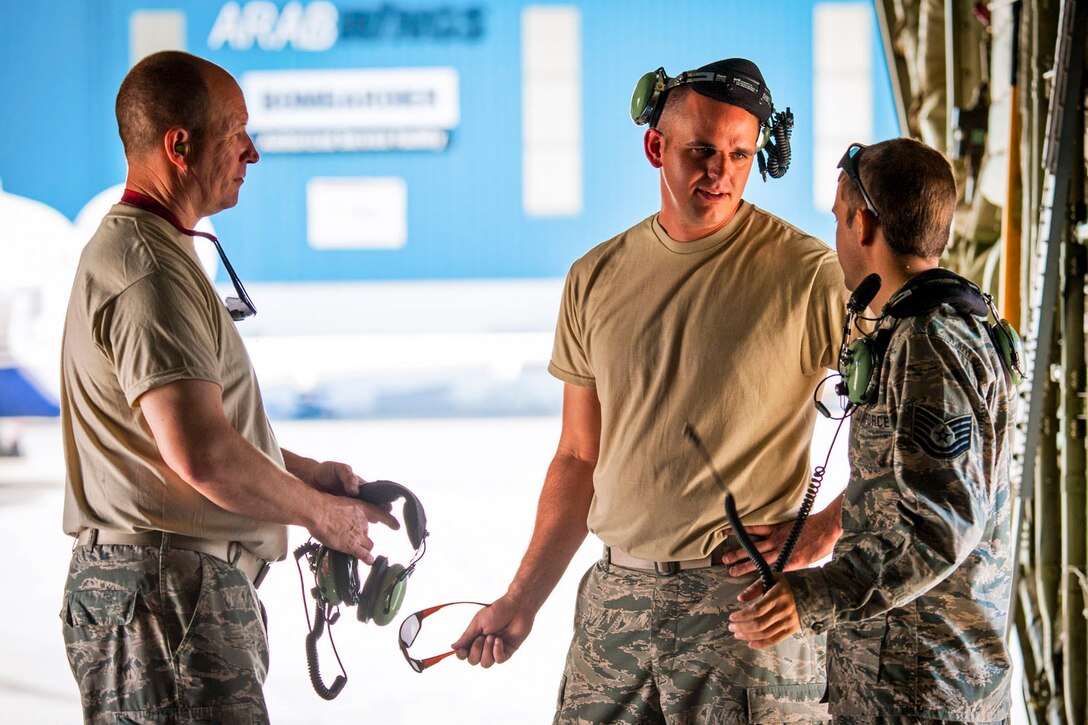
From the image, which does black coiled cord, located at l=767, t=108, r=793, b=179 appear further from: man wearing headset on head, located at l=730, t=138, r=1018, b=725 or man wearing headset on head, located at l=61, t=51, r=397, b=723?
man wearing headset on head, located at l=61, t=51, r=397, b=723

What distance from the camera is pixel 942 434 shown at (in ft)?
4.34

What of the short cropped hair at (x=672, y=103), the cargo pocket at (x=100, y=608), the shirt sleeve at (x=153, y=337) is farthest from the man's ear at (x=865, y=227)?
the cargo pocket at (x=100, y=608)

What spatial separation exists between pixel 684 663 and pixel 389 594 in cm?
59

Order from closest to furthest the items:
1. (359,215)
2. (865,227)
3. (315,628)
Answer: (865,227), (315,628), (359,215)

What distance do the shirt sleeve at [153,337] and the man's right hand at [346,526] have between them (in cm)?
32

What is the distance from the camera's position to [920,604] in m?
1.44

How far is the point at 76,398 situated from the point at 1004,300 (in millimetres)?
2556

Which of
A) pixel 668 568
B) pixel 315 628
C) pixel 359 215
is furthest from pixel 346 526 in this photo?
pixel 359 215

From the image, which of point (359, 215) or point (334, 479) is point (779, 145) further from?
point (359, 215)

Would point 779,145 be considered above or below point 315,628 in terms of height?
above

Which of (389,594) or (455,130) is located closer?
(389,594)

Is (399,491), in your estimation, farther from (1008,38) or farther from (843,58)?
(843,58)

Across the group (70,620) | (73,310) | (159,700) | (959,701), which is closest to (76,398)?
(73,310)

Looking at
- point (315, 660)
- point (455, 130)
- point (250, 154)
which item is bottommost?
point (315, 660)
